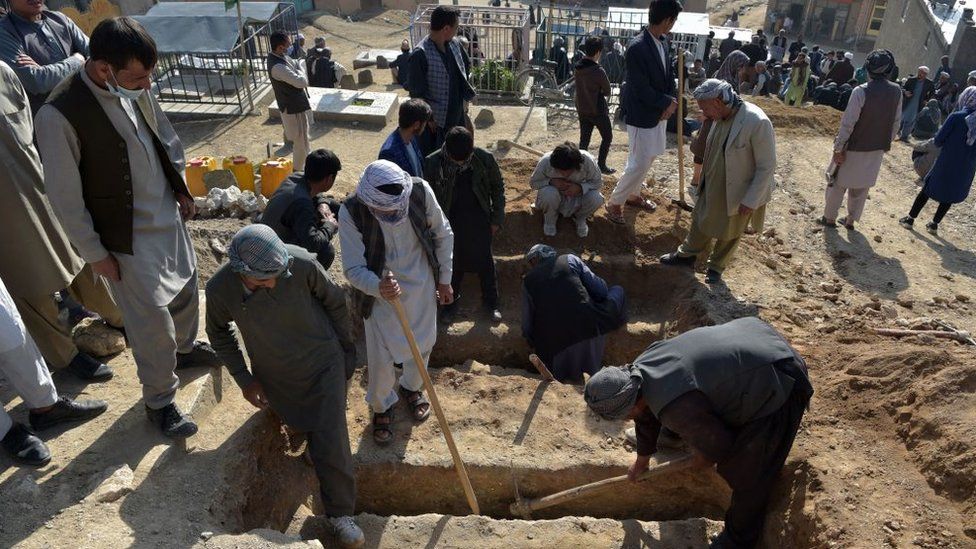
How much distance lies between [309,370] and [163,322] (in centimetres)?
84

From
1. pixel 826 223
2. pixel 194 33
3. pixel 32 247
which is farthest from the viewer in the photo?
pixel 194 33

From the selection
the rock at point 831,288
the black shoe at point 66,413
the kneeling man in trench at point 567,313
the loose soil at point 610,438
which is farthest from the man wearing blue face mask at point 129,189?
the rock at point 831,288

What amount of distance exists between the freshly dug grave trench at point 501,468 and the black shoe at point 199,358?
0.54 metres

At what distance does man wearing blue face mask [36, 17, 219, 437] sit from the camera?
291cm

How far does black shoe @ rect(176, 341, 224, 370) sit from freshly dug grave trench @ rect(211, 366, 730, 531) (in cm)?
54

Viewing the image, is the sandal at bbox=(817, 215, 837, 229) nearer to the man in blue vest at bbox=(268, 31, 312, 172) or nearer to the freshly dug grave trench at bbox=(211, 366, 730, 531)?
the freshly dug grave trench at bbox=(211, 366, 730, 531)

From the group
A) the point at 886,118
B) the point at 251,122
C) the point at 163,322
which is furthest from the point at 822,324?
the point at 251,122

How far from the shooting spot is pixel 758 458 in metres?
3.43

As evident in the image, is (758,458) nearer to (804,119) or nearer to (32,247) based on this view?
(32,247)

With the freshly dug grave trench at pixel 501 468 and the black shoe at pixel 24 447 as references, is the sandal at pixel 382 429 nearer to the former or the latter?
the freshly dug grave trench at pixel 501 468

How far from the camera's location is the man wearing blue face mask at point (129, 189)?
A: 9.55ft

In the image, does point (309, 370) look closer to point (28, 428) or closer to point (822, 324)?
point (28, 428)

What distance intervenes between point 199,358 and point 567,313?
2632 mm

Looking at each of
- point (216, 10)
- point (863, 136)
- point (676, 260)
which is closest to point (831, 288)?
point (676, 260)
